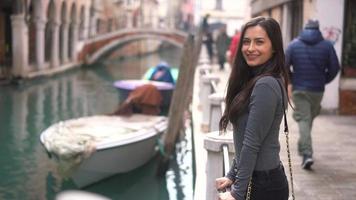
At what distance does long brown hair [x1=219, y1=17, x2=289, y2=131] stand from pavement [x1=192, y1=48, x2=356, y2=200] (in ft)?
6.53

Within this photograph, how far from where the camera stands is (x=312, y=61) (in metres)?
4.55

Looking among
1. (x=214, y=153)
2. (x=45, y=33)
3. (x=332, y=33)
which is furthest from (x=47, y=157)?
(x=45, y=33)

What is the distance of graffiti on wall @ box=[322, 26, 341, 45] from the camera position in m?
7.31

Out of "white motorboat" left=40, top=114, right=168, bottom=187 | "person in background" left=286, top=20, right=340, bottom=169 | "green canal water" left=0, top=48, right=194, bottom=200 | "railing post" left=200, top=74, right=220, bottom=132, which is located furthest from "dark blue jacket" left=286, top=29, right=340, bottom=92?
"railing post" left=200, top=74, right=220, bottom=132

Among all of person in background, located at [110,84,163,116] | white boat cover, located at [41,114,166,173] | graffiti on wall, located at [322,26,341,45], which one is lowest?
white boat cover, located at [41,114,166,173]

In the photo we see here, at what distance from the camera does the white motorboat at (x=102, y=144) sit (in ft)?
21.6

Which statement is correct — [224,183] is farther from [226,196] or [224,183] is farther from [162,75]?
[162,75]

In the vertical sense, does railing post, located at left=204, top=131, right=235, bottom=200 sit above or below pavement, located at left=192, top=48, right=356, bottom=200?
above

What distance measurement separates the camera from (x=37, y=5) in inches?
779

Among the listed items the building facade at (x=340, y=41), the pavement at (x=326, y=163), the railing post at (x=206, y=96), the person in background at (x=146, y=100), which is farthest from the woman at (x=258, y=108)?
the person in background at (x=146, y=100)

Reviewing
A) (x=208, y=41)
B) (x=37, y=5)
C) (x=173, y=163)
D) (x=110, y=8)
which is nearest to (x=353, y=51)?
(x=173, y=163)

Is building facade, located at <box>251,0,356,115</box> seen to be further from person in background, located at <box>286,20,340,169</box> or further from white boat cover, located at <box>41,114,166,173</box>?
person in background, located at <box>286,20,340,169</box>

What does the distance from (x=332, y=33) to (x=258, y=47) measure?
5517 mm

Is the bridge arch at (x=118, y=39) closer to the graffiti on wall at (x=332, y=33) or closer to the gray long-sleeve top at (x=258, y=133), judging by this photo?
the graffiti on wall at (x=332, y=33)
